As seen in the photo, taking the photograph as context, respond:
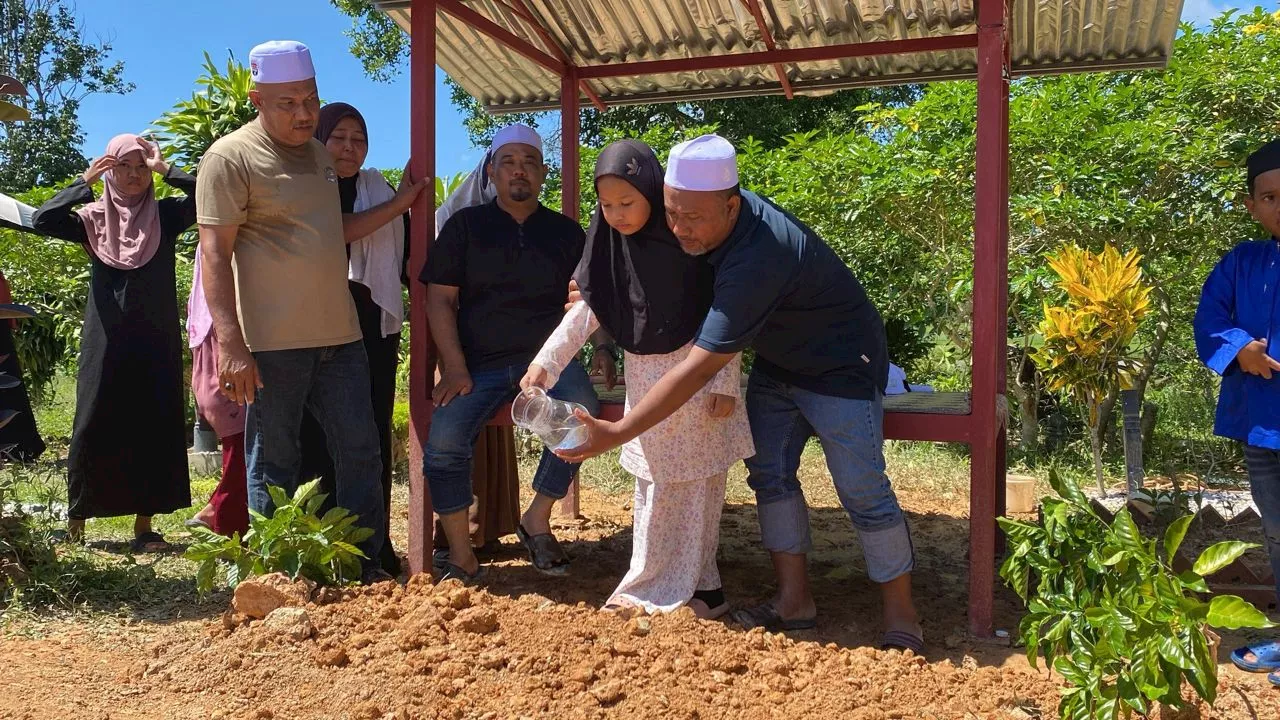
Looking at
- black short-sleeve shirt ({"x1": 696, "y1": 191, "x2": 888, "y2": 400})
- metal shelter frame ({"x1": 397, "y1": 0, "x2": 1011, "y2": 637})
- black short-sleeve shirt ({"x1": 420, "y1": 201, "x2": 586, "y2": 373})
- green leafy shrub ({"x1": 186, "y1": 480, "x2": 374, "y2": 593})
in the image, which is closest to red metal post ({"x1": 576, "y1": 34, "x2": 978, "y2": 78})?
metal shelter frame ({"x1": 397, "y1": 0, "x2": 1011, "y2": 637})

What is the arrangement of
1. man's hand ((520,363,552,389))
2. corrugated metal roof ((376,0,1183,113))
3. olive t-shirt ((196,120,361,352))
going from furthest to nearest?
corrugated metal roof ((376,0,1183,113)), olive t-shirt ((196,120,361,352)), man's hand ((520,363,552,389))

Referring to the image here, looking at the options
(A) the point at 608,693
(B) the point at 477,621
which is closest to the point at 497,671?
(B) the point at 477,621

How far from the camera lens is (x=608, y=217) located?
362 centimetres

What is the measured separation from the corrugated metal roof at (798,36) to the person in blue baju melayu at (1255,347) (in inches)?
77.7

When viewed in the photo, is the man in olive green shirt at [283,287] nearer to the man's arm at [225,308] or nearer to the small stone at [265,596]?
the man's arm at [225,308]

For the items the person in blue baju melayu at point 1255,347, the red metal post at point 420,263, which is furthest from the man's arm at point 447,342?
the person in blue baju melayu at point 1255,347

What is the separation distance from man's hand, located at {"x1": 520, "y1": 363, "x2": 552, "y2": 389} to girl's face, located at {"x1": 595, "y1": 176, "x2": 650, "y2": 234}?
0.57m

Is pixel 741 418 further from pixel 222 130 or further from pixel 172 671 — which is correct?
pixel 222 130

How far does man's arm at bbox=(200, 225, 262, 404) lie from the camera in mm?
3820

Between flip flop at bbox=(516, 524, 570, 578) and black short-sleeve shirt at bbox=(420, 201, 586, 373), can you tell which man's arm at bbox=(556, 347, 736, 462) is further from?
flip flop at bbox=(516, 524, 570, 578)

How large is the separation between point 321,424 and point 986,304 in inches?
100.0

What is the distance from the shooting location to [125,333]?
514 centimetres

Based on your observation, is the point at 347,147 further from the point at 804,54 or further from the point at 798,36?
the point at 798,36

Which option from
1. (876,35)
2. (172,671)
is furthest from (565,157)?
(172,671)
